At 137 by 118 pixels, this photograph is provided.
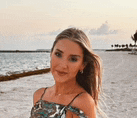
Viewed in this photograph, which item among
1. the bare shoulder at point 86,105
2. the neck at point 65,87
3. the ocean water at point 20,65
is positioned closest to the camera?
the bare shoulder at point 86,105

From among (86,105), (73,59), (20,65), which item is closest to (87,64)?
(73,59)

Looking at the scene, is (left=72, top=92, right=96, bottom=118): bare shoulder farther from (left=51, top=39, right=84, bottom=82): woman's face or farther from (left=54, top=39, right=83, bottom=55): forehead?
(left=54, top=39, right=83, bottom=55): forehead

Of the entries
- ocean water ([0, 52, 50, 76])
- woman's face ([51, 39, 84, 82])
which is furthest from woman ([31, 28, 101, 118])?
ocean water ([0, 52, 50, 76])

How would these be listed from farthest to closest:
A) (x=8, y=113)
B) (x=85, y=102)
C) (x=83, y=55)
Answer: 1. (x=8, y=113)
2. (x=83, y=55)
3. (x=85, y=102)

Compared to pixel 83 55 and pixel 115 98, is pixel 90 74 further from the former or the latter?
pixel 115 98

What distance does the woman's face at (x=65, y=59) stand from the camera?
153 centimetres

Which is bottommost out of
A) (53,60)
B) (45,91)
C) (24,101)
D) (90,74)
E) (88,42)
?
(24,101)

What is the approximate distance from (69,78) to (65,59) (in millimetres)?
155

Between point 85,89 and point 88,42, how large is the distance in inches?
16.1

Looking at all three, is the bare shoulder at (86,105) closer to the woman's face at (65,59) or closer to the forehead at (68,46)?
the woman's face at (65,59)

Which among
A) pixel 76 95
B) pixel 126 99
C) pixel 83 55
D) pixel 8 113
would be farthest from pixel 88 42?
pixel 126 99

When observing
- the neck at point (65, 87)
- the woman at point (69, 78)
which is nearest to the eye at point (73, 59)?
the woman at point (69, 78)

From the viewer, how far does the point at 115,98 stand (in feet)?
22.3

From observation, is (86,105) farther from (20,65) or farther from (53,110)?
(20,65)
